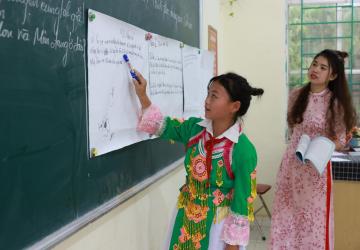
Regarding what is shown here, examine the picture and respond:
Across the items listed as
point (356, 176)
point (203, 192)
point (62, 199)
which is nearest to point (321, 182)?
point (356, 176)

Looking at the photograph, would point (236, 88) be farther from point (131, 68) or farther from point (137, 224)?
point (137, 224)

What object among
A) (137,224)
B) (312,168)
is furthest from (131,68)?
(312,168)

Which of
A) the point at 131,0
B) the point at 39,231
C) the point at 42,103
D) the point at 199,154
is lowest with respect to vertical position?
the point at 39,231

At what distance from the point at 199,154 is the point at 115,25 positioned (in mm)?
600

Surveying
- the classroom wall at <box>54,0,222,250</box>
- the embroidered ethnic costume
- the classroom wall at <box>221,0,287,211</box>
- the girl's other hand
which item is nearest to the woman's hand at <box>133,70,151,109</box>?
the girl's other hand

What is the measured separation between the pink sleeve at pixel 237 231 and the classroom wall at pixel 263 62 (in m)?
2.62

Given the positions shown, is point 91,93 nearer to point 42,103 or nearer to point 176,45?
point 42,103

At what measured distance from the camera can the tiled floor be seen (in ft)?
11.5

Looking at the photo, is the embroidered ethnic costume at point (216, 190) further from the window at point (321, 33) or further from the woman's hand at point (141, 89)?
the window at point (321, 33)

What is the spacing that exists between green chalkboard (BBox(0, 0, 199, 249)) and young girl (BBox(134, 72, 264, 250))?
32 cm

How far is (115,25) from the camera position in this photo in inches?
63.5

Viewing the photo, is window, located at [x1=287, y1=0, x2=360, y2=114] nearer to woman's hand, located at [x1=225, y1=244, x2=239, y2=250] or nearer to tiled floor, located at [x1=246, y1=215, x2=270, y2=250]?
tiled floor, located at [x1=246, y1=215, x2=270, y2=250]

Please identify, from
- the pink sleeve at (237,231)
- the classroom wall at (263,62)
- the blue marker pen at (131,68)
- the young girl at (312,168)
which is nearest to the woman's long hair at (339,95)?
the young girl at (312,168)

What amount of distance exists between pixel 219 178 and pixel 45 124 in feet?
2.32
